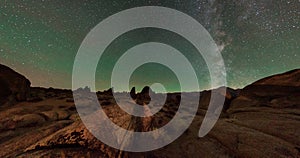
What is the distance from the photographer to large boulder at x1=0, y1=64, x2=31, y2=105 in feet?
97.9

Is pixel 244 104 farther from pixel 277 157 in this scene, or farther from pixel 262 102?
pixel 277 157

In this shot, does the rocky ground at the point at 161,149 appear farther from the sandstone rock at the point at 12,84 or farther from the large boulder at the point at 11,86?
the sandstone rock at the point at 12,84

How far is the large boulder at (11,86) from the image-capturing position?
29852 millimetres

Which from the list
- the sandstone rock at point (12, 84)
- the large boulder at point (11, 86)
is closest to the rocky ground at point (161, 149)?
the large boulder at point (11, 86)

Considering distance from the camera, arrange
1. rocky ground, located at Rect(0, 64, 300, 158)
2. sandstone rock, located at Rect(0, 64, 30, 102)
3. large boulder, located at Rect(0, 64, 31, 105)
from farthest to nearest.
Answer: sandstone rock, located at Rect(0, 64, 30, 102) → large boulder, located at Rect(0, 64, 31, 105) → rocky ground, located at Rect(0, 64, 300, 158)

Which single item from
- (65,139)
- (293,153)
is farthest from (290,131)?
(65,139)

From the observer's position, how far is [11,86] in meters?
32.1

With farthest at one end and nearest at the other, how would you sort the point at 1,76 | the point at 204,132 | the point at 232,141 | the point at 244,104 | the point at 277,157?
1. the point at 244,104
2. the point at 1,76
3. the point at 204,132
4. the point at 232,141
5. the point at 277,157

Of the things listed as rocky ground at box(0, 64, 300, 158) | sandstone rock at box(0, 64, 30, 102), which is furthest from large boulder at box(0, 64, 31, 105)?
rocky ground at box(0, 64, 300, 158)

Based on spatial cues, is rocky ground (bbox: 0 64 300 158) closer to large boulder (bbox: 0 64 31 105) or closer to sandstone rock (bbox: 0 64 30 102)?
large boulder (bbox: 0 64 31 105)

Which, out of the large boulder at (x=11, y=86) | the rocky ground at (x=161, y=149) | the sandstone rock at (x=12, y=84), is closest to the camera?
the rocky ground at (x=161, y=149)

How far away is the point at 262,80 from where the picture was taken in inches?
1558

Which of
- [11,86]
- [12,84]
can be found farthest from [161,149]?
[12,84]

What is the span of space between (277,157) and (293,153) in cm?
139
